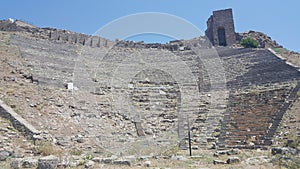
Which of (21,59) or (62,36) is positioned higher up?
(62,36)

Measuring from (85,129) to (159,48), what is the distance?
1955 centimetres

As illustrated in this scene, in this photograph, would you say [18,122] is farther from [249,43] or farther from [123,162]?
[249,43]

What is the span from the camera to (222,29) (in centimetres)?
3444

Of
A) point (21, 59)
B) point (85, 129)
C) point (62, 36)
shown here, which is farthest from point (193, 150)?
point (62, 36)

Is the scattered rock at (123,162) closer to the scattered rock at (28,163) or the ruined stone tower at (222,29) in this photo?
the scattered rock at (28,163)

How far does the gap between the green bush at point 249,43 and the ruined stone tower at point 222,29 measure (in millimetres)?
2563

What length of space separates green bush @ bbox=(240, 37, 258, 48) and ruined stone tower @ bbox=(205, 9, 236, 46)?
2.56 m

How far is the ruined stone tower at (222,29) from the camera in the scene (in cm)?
3362

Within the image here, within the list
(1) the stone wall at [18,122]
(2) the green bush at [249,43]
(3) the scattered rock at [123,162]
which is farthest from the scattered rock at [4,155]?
(2) the green bush at [249,43]

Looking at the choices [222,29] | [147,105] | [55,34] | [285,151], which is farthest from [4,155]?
[222,29]

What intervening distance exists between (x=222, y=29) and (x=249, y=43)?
16.3 feet

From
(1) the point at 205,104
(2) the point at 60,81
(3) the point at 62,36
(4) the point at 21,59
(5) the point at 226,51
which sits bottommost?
(1) the point at 205,104

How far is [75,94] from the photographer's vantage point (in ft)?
50.6

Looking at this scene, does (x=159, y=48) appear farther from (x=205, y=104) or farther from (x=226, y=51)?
(x=205, y=104)
